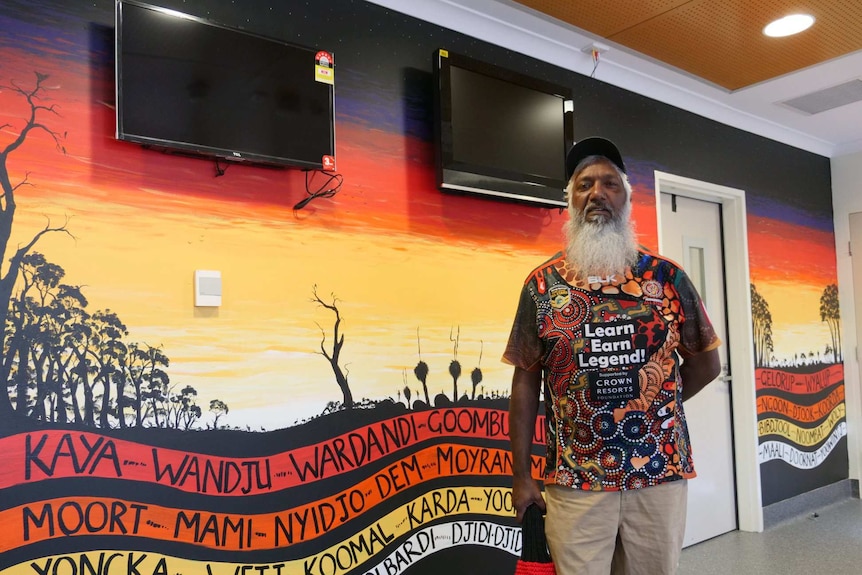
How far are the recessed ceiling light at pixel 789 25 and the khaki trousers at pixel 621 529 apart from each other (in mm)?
2308

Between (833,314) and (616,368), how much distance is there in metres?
4.25

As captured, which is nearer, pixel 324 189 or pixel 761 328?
pixel 324 189

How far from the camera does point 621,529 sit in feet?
5.68

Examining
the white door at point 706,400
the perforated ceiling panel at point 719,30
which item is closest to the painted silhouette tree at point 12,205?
the perforated ceiling panel at point 719,30

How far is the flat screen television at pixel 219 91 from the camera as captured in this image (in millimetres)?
2002

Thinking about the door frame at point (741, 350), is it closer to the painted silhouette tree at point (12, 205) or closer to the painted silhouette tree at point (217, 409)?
the painted silhouette tree at point (217, 409)

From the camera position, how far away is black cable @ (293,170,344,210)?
2410 mm

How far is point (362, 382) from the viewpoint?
2535mm

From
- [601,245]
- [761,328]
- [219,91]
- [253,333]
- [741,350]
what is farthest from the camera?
[761,328]

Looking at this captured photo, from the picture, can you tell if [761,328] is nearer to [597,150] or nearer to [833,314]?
[833,314]

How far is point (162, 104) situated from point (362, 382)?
1145 millimetres

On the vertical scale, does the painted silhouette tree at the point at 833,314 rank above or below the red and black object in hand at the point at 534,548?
above

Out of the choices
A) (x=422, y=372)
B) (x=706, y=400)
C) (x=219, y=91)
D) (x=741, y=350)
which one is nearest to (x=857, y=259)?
(x=741, y=350)

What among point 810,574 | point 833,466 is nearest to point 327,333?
point 810,574
